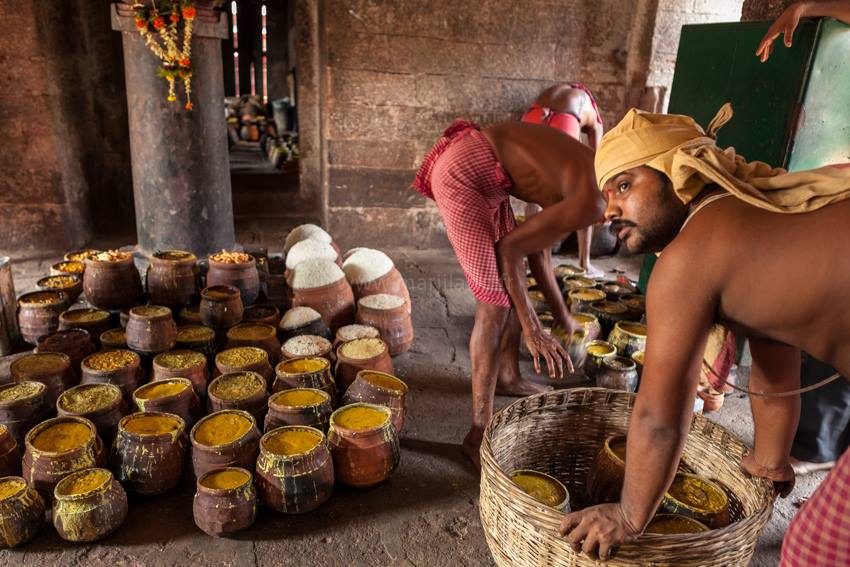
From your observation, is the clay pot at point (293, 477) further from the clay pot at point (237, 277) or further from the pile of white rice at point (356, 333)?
the clay pot at point (237, 277)

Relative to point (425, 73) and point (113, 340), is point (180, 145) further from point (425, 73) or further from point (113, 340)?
point (425, 73)

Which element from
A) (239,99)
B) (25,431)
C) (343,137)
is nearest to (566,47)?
(343,137)

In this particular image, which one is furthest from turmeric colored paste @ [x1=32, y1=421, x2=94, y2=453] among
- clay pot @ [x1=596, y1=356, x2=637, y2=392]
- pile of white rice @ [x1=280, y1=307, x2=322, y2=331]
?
clay pot @ [x1=596, y1=356, x2=637, y2=392]

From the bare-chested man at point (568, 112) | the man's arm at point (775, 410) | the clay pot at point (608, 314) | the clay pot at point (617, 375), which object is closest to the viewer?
the man's arm at point (775, 410)

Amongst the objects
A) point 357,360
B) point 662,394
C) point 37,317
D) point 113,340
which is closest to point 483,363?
point 357,360

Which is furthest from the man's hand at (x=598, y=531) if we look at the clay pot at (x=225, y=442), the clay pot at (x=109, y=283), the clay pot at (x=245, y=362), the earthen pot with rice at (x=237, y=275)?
the clay pot at (x=109, y=283)

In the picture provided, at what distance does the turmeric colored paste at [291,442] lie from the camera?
7.22ft

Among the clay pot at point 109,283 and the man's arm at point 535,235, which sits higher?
the man's arm at point 535,235

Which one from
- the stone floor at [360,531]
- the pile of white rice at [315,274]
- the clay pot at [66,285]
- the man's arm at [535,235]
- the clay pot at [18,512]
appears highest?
the man's arm at [535,235]

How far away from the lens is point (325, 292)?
3545 mm

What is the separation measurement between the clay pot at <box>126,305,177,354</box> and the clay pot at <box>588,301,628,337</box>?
2.46 meters

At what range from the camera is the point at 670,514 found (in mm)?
2020

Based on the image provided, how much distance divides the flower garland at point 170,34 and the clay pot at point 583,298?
10.1 feet

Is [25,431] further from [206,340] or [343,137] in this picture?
[343,137]
